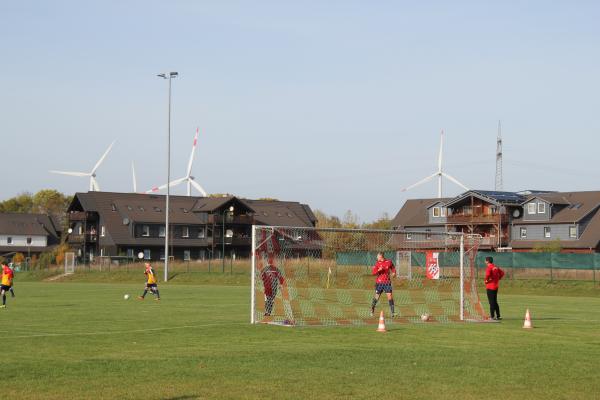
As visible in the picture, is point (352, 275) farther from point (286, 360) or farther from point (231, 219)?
point (231, 219)

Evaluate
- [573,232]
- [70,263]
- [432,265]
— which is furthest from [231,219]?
[432,265]

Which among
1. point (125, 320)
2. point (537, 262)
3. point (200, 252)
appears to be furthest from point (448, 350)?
point (200, 252)

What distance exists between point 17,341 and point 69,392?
282 inches

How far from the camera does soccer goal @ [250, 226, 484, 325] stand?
→ 983 inches

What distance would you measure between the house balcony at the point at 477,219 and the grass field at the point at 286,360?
61.6m

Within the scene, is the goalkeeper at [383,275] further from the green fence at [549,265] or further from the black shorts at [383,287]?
the green fence at [549,265]

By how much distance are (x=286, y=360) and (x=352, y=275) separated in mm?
16329

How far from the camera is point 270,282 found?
81.0ft

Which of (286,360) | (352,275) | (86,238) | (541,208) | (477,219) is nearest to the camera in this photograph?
(286,360)

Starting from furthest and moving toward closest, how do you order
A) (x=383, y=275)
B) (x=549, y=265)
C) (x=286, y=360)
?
(x=549, y=265) < (x=383, y=275) < (x=286, y=360)

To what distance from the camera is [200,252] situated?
104 metres

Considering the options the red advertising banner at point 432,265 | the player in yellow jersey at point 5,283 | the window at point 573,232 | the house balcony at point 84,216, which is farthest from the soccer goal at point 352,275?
the house balcony at point 84,216

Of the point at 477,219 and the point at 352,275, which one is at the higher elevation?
the point at 477,219

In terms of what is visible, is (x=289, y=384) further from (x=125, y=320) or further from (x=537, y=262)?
(x=537, y=262)
